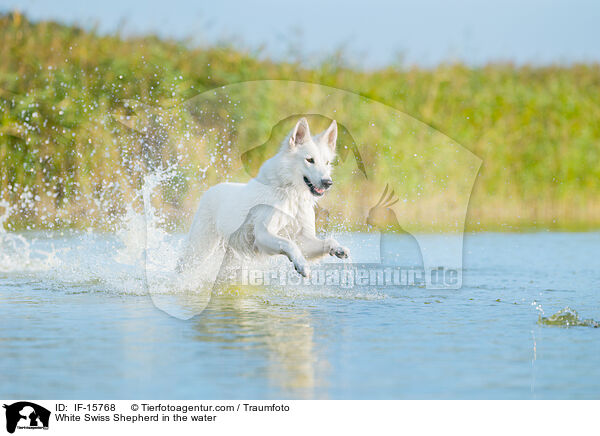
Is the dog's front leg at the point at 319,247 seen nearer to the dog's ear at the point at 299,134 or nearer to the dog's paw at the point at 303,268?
the dog's paw at the point at 303,268

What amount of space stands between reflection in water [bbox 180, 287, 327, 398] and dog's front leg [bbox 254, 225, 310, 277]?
39 centimetres

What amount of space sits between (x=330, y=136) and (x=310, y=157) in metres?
0.33

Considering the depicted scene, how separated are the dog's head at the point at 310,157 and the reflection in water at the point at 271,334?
101cm

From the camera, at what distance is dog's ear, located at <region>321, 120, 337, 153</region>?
670 centimetres

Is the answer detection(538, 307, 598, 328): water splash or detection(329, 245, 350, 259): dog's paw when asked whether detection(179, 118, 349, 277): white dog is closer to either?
detection(329, 245, 350, 259): dog's paw

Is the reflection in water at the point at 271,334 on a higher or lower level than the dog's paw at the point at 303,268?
lower

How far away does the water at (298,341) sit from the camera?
427cm

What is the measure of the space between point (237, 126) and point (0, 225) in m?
4.08

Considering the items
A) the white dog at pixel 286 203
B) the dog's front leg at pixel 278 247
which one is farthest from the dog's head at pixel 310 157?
the dog's front leg at pixel 278 247

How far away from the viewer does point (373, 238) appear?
11531 mm

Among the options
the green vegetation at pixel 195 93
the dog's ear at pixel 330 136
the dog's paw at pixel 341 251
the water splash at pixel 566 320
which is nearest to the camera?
the water splash at pixel 566 320

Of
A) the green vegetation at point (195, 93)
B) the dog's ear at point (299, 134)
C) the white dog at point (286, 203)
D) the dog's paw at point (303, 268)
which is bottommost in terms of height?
the dog's paw at point (303, 268)

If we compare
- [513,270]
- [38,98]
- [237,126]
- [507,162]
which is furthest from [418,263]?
[38,98]

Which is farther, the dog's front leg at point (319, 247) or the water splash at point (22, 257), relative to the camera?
the water splash at point (22, 257)
